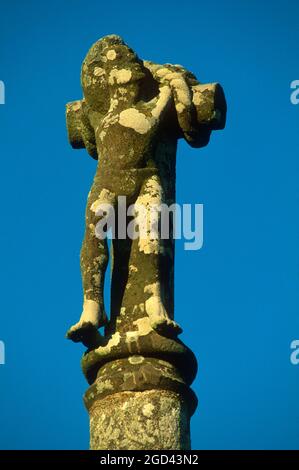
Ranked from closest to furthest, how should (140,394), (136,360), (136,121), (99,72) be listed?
(140,394)
(136,360)
(136,121)
(99,72)

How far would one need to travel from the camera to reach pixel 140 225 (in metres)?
10.9

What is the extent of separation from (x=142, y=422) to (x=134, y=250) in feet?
4.63

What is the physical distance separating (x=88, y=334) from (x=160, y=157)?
5.33ft

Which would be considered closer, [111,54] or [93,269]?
[93,269]

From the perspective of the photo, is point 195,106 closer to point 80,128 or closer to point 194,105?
point 194,105

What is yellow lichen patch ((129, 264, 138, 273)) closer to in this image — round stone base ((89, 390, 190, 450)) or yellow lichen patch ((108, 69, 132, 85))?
round stone base ((89, 390, 190, 450))

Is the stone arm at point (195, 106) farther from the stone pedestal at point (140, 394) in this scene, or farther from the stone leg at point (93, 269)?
the stone pedestal at point (140, 394)

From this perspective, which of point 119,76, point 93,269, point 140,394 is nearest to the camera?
point 140,394

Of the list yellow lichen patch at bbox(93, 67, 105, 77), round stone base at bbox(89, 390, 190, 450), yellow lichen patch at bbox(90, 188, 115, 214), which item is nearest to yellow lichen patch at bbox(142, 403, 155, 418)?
round stone base at bbox(89, 390, 190, 450)

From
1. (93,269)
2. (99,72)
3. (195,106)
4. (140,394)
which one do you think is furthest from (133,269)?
(99,72)

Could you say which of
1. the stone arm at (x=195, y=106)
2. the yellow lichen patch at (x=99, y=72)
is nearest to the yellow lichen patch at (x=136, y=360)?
the stone arm at (x=195, y=106)

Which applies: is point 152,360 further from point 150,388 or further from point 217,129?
point 217,129

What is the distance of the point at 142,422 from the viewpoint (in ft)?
33.4

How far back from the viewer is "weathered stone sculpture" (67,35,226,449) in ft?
33.9
